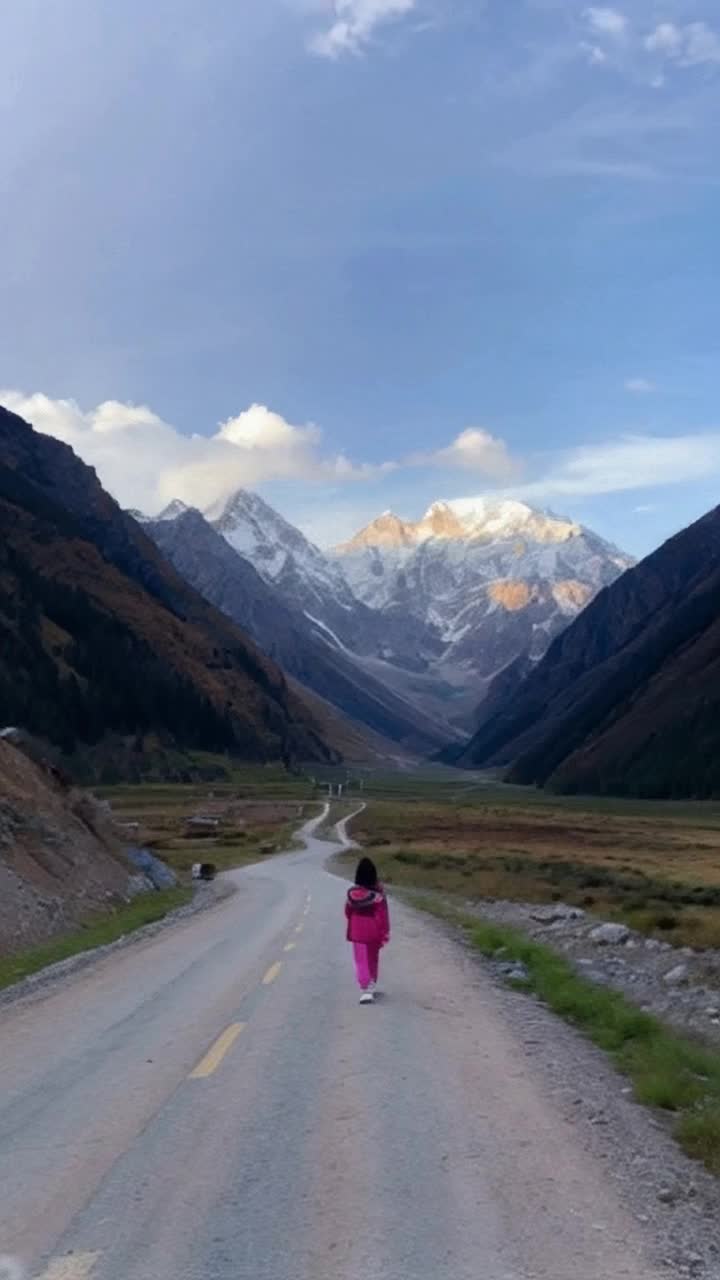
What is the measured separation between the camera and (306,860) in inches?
2889

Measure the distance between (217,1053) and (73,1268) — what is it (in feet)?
24.0

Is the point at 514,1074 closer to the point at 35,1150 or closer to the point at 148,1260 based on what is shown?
the point at 35,1150

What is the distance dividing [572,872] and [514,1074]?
43685 mm

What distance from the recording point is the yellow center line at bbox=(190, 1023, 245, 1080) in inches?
537

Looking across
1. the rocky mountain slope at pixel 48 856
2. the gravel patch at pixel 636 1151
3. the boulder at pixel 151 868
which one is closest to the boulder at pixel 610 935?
the gravel patch at pixel 636 1151

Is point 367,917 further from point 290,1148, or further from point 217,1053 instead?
point 290,1148

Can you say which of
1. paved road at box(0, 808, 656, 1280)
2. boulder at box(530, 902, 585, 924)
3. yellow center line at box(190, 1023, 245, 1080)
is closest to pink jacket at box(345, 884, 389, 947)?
paved road at box(0, 808, 656, 1280)

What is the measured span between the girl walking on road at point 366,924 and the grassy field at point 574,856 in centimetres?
944

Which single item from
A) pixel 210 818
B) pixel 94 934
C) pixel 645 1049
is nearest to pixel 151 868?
pixel 94 934

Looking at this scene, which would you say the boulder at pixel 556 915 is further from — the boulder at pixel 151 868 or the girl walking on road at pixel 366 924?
the boulder at pixel 151 868

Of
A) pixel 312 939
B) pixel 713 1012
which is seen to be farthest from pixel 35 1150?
pixel 312 939

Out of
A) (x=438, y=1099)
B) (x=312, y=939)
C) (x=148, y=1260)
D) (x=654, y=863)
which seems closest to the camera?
(x=148, y=1260)

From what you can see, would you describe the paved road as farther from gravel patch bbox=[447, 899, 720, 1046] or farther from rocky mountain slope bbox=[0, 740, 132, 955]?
rocky mountain slope bbox=[0, 740, 132, 955]

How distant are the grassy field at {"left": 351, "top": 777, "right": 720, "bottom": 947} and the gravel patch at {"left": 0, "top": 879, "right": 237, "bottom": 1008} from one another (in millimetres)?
10399
